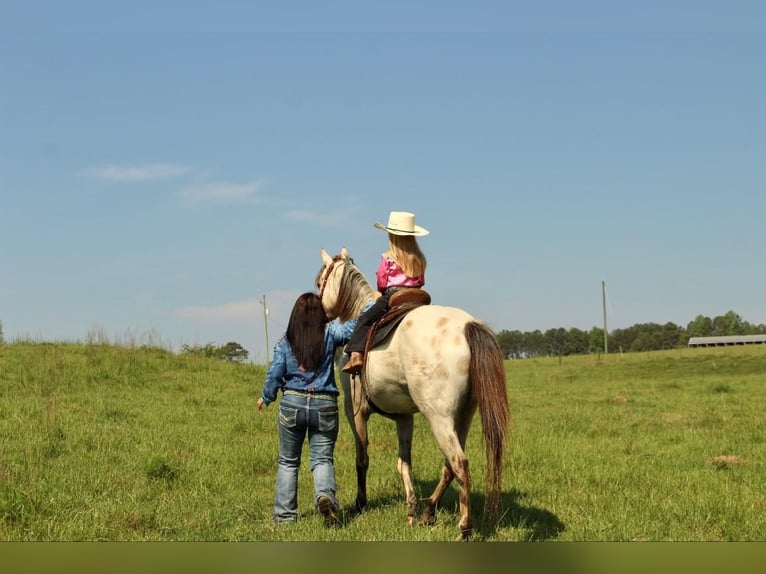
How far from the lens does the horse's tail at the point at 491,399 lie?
639 centimetres

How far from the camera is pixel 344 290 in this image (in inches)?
336

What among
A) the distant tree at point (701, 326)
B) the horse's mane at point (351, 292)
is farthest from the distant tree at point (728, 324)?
the horse's mane at point (351, 292)

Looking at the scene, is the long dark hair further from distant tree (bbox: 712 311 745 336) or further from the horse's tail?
distant tree (bbox: 712 311 745 336)

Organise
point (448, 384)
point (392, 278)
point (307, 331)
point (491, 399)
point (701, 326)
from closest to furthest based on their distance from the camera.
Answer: point (491, 399)
point (448, 384)
point (307, 331)
point (392, 278)
point (701, 326)

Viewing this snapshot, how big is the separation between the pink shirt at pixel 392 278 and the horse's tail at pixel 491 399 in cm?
135

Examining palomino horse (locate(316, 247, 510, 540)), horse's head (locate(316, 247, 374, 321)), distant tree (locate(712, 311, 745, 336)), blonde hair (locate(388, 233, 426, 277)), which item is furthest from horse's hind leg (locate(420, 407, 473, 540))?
distant tree (locate(712, 311, 745, 336))

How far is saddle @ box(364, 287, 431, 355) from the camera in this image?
23.5ft

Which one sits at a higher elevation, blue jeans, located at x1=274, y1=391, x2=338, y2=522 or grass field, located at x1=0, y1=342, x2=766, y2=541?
blue jeans, located at x1=274, y1=391, x2=338, y2=522

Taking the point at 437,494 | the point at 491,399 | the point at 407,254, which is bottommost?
the point at 437,494

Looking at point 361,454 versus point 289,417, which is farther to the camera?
point 361,454

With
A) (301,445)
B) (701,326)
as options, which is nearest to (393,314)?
(301,445)

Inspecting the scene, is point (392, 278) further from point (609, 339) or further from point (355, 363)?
point (609, 339)

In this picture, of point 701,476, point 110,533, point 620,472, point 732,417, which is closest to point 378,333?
point 110,533

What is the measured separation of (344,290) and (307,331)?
1.32 meters
